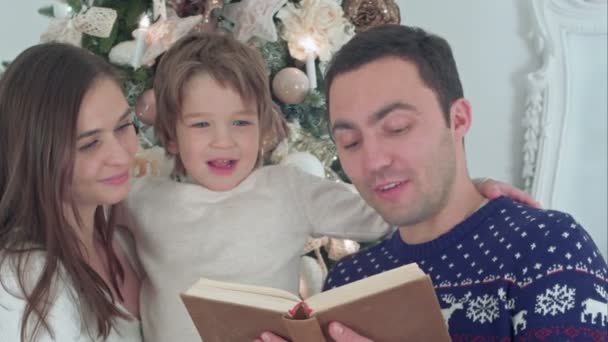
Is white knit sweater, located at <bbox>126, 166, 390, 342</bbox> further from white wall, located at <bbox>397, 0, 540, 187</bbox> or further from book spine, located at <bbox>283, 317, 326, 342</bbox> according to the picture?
white wall, located at <bbox>397, 0, 540, 187</bbox>

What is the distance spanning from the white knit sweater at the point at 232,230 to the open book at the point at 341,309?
0.49 meters

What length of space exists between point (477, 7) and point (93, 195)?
2298 millimetres

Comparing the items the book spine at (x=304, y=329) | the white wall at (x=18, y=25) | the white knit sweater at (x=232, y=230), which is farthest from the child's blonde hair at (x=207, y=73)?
the white wall at (x=18, y=25)

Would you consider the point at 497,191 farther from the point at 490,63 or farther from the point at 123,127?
the point at 490,63

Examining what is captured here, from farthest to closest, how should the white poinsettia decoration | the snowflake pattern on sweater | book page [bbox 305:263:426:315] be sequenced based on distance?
the white poinsettia decoration → the snowflake pattern on sweater → book page [bbox 305:263:426:315]

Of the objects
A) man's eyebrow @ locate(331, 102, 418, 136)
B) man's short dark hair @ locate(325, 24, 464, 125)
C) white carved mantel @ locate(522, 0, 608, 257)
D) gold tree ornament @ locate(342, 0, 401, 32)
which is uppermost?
gold tree ornament @ locate(342, 0, 401, 32)

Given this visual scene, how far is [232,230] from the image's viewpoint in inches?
55.7

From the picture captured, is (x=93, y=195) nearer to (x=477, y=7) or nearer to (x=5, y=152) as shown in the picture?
(x=5, y=152)

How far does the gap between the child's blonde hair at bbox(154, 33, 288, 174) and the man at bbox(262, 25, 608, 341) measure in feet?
0.86

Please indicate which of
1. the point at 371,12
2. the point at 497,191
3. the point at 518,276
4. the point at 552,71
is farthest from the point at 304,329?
the point at 552,71

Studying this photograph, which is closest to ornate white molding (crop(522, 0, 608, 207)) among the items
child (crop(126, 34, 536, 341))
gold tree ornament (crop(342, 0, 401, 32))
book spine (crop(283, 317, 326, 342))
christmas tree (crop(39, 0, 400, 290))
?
gold tree ornament (crop(342, 0, 401, 32))

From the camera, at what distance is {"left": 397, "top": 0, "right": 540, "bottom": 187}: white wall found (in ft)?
9.79

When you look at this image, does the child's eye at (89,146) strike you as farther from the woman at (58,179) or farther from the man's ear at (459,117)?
the man's ear at (459,117)

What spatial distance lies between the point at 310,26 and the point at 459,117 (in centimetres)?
71
